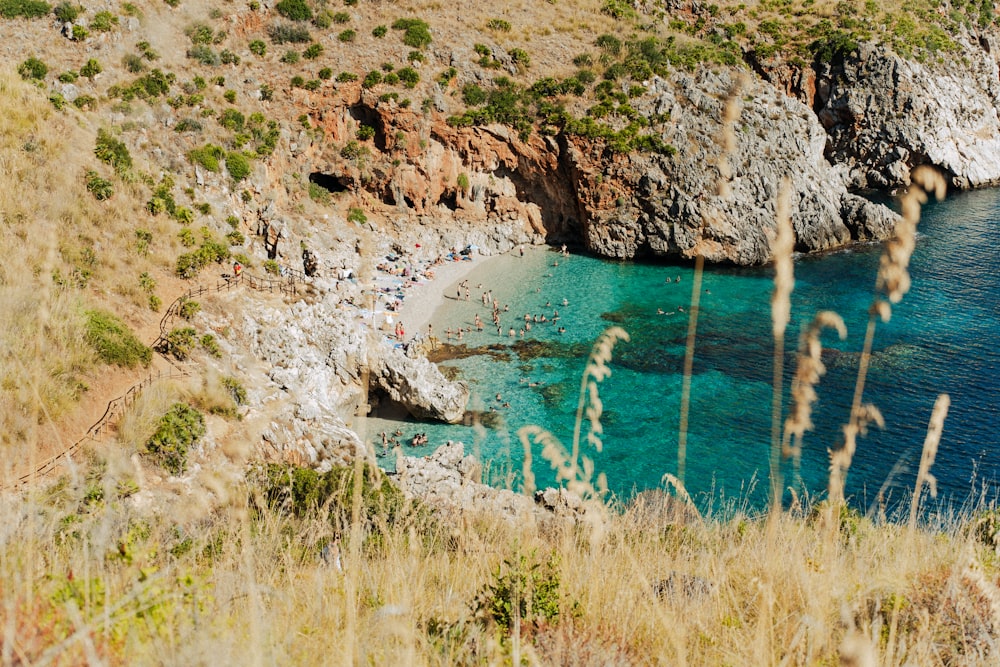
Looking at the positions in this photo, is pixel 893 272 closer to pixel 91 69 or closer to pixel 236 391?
pixel 236 391

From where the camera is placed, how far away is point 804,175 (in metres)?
43.4

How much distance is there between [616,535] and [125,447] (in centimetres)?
1200

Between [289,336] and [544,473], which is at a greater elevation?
[289,336]

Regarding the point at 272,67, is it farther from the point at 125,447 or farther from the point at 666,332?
the point at 125,447

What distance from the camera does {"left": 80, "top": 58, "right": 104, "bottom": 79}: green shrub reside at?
32.0 metres

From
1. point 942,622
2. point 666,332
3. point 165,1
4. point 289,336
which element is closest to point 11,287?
point 289,336

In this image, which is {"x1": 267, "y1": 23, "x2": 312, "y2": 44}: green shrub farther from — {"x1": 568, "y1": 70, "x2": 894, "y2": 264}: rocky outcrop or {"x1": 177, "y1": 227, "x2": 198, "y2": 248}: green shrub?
{"x1": 177, "y1": 227, "x2": 198, "y2": 248}: green shrub

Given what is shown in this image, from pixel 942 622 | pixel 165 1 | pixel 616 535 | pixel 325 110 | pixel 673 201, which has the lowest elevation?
pixel 616 535

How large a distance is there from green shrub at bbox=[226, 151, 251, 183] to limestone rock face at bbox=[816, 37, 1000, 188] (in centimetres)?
5086

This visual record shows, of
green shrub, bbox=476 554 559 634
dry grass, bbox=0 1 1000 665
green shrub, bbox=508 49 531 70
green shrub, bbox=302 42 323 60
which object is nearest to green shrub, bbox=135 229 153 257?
dry grass, bbox=0 1 1000 665

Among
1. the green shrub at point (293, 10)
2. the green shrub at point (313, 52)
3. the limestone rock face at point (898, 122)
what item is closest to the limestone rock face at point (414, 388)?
the green shrub at point (313, 52)

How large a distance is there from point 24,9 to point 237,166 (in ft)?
50.5

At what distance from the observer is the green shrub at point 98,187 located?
72.5 feet

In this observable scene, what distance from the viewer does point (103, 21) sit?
35375 millimetres
